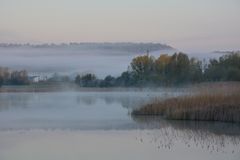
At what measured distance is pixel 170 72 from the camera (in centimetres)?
3978

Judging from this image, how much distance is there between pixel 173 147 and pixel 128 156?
4.04 ft

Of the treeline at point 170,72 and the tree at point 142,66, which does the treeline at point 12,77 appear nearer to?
the treeline at point 170,72

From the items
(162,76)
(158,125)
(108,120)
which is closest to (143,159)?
(158,125)

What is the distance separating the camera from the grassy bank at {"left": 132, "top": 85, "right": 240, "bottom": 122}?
1324 centimetres

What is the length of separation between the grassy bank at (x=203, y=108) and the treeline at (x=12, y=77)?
96.1ft

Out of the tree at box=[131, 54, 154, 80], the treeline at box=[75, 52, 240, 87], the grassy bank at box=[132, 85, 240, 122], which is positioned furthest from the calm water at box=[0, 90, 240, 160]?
the tree at box=[131, 54, 154, 80]

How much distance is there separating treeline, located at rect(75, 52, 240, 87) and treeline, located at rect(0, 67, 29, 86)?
18.8ft

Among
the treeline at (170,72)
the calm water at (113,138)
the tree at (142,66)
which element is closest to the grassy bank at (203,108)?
the calm water at (113,138)

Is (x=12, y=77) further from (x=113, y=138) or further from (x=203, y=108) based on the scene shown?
(x=113, y=138)

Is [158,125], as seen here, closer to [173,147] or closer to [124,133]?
[124,133]

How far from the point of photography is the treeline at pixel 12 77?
142 ft

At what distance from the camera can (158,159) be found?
7.52 meters

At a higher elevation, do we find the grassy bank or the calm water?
the grassy bank

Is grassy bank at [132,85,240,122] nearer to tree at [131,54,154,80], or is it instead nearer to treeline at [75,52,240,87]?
treeline at [75,52,240,87]
